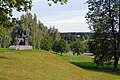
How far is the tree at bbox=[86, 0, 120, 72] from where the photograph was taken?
4238cm

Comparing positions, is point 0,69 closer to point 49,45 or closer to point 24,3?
point 24,3

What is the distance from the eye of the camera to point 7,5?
14133 mm

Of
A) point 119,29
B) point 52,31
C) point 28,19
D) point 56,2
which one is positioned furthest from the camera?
point 52,31

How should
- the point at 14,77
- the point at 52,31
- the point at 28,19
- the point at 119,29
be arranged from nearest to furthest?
the point at 14,77, the point at 119,29, the point at 28,19, the point at 52,31

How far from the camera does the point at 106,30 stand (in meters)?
42.9

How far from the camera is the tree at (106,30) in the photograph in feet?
139

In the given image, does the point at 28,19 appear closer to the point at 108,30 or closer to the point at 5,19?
the point at 108,30

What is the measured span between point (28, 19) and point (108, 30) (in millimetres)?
65674

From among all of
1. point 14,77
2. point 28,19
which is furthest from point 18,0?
point 28,19

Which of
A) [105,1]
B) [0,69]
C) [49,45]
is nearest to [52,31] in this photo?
[49,45]

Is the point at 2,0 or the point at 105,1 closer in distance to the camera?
the point at 2,0

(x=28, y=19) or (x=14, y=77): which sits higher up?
(x=28, y=19)

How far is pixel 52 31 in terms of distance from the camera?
158 metres

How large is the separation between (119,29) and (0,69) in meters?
23.8
